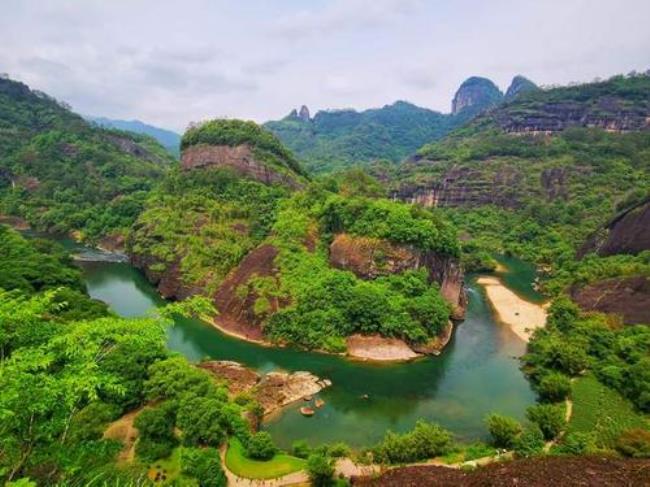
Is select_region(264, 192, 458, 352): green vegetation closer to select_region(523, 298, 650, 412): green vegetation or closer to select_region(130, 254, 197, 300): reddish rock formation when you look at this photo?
select_region(523, 298, 650, 412): green vegetation

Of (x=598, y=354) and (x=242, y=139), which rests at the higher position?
(x=242, y=139)

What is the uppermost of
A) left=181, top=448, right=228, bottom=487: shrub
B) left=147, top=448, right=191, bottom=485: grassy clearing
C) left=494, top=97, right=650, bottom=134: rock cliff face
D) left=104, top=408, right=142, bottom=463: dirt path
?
left=494, top=97, right=650, bottom=134: rock cliff face

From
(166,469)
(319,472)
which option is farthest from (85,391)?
(319,472)

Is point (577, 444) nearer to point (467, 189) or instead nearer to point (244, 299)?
point (244, 299)

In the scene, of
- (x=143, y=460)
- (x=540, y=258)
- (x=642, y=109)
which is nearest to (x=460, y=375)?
(x=143, y=460)

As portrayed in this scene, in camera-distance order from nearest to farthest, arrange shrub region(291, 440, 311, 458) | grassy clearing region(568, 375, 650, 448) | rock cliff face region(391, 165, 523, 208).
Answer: shrub region(291, 440, 311, 458)
grassy clearing region(568, 375, 650, 448)
rock cliff face region(391, 165, 523, 208)

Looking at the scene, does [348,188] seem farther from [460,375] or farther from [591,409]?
[591,409]

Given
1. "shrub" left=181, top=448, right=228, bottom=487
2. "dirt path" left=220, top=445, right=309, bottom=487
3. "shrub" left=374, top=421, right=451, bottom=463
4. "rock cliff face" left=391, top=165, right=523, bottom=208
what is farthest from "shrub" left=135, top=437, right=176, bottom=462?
"rock cliff face" left=391, top=165, right=523, bottom=208
